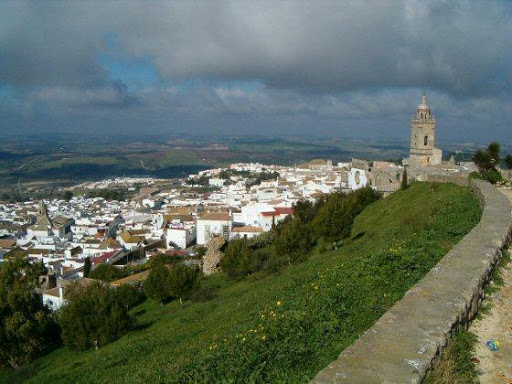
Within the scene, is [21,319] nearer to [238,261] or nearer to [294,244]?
[238,261]

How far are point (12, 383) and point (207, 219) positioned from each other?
3162 cm

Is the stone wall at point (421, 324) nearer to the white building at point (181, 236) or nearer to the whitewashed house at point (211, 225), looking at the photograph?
the whitewashed house at point (211, 225)

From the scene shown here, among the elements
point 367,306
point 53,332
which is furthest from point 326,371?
point 53,332

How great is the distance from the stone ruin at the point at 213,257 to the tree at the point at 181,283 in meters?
5.69

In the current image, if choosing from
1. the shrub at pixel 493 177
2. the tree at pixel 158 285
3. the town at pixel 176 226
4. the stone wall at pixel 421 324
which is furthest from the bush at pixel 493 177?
the tree at pixel 158 285

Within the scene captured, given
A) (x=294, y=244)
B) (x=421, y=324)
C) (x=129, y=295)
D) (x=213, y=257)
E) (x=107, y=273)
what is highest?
(x=421, y=324)

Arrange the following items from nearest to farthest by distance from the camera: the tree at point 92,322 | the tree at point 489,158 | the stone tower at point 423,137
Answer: the tree at point 92,322
the tree at point 489,158
the stone tower at point 423,137

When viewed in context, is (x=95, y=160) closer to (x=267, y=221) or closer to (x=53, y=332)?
(x=267, y=221)

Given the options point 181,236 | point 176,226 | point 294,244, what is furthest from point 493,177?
point 176,226

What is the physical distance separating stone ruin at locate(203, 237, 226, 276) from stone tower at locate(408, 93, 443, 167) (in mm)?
23676

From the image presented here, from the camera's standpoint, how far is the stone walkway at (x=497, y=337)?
14.4 ft

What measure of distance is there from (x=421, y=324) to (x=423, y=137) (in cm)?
4247

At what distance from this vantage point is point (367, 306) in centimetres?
634

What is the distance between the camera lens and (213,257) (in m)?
29.1
